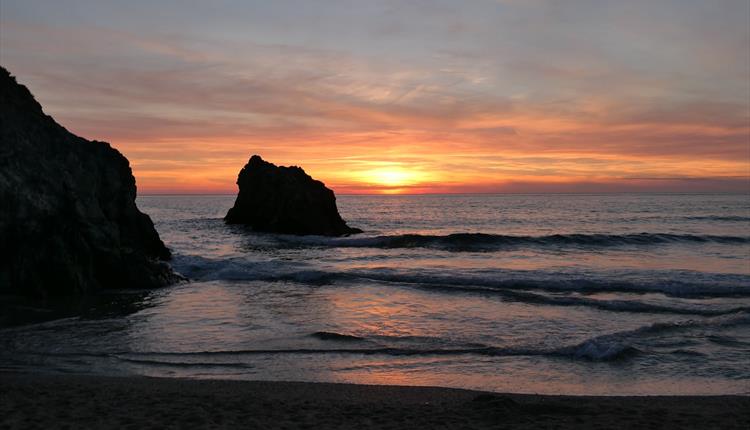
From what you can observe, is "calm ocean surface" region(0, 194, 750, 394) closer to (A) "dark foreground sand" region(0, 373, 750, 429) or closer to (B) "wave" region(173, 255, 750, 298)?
(B) "wave" region(173, 255, 750, 298)

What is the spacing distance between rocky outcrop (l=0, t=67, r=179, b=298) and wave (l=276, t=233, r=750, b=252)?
63.5 feet

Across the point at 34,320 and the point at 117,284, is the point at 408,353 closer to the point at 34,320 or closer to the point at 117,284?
the point at 34,320

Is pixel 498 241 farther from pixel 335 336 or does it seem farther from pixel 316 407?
pixel 316 407

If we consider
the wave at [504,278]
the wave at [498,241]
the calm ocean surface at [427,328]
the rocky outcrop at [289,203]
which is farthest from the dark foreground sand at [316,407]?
the rocky outcrop at [289,203]

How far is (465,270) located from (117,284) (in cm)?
1433

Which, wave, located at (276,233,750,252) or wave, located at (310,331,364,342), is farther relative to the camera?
wave, located at (276,233,750,252)

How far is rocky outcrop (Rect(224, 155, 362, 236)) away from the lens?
150ft

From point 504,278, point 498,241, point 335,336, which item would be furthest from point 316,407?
point 498,241

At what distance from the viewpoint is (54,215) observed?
18188 millimetres

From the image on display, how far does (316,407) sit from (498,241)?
112ft

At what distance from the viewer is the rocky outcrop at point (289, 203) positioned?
45.6m

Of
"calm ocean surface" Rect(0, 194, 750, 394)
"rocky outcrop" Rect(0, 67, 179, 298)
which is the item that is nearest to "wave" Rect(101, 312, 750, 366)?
"calm ocean surface" Rect(0, 194, 750, 394)

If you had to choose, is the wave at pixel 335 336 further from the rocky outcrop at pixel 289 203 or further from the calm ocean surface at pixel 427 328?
the rocky outcrop at pixel 289 203

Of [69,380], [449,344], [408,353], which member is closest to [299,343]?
[408,353]
